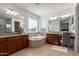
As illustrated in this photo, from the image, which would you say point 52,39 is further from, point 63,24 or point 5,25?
point 5,25

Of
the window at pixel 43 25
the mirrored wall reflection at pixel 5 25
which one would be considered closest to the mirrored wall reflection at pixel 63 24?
the window at pixel 43 25

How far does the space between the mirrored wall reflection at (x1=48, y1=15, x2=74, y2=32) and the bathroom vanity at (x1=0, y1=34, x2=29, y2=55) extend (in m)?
0.98

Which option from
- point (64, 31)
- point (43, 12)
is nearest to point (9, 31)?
point (43, 12)

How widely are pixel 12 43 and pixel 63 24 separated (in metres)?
1.73

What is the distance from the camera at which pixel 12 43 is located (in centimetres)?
293

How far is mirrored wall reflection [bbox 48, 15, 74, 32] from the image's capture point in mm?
2545

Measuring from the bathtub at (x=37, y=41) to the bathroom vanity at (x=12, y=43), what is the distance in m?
0.18

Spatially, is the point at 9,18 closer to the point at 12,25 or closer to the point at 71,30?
the point at 12,25

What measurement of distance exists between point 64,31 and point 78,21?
0.63 meters

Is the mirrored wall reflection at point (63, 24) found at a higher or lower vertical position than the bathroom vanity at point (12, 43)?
higher

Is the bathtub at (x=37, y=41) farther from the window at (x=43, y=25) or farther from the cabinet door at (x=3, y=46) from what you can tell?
the cabinet door at (x=3, y=46)

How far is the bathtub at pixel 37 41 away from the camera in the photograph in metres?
2.90

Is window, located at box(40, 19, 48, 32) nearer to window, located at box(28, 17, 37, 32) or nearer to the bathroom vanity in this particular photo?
window, located at box(28, 17, 37, 32)

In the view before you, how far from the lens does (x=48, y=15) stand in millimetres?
2746
